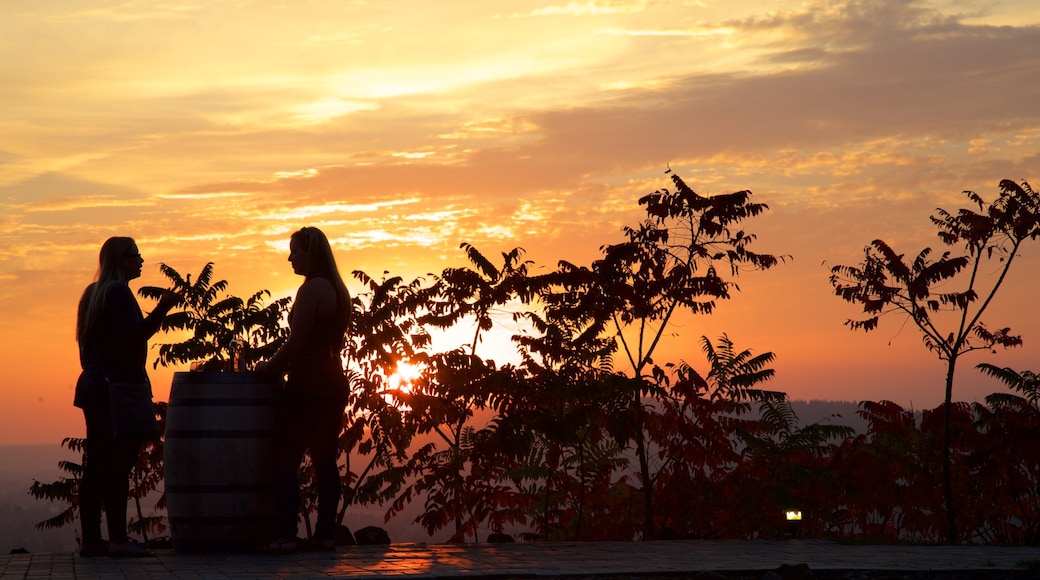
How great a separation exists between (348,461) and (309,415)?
6342mm

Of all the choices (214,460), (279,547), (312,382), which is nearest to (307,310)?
(312,382)

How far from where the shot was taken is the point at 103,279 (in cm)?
816

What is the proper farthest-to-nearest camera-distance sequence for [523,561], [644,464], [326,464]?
[644,464], [326,464], [523,561]

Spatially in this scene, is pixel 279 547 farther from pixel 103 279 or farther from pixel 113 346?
pixel 103 279

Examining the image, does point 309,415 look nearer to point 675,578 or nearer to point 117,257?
point 117,257

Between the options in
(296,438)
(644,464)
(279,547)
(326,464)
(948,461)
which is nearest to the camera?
(279,547)

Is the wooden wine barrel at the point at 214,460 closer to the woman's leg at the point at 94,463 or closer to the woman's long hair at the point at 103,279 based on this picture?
the woman's leg at the point at 94,463

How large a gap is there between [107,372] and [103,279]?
2.24ft

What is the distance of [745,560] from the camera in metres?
8.02

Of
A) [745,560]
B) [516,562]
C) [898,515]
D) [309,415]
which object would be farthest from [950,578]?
[898,515]

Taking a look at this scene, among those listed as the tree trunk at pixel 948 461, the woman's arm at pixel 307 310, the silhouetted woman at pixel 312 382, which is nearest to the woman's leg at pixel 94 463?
the silhouetted woman at pixel 312 382

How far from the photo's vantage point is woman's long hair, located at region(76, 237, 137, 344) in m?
8.09

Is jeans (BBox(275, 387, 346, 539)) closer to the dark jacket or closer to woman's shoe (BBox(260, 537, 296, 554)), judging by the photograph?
woman's shoe (BBox(260, 537, 296, 554))

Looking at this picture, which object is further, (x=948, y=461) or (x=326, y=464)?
(x=948, y=461)
